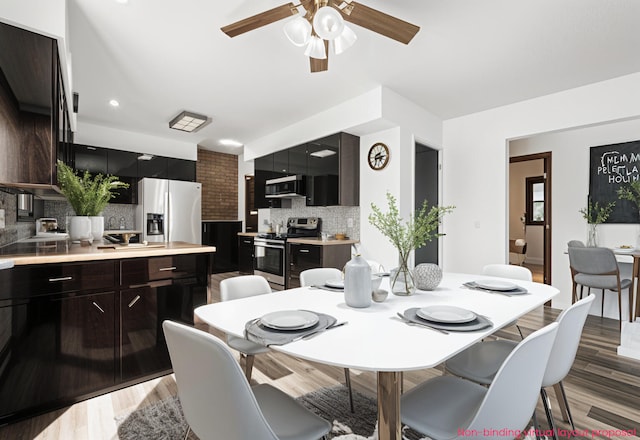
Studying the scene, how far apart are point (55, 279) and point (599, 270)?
465 centimetres

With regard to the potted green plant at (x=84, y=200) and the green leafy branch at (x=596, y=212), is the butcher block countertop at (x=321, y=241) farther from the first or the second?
the green leafy branch at (x=596, y=212)

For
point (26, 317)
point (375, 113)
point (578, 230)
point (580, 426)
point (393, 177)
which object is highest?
Answer: point (375, 113)

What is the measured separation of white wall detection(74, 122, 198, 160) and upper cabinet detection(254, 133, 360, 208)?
214 cm

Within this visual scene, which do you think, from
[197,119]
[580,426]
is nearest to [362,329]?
[580,426]

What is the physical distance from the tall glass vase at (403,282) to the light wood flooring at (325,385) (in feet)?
2.79

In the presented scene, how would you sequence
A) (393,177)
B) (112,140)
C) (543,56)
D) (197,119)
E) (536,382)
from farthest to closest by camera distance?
1. (112,140)
2. (197,119)
3. (393,177)
4. (543,56)
5. (536,382)

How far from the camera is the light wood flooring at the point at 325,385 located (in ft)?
5.46

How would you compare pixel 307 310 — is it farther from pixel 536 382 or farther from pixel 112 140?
pixel 112 140

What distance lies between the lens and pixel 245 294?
185 cm

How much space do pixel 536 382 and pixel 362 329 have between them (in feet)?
1.77

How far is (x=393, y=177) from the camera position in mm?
3691

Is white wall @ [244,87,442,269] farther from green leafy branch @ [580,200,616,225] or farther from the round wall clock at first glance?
green leafy branch @ [580,200,616,225]

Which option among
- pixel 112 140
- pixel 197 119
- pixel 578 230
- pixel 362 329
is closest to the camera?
pixel 362 329

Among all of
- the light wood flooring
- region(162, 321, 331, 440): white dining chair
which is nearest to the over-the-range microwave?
the light wood flooring
